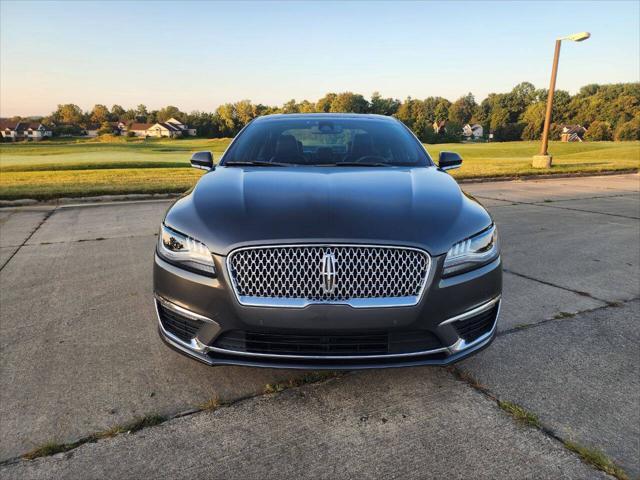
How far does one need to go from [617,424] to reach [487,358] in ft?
2.53

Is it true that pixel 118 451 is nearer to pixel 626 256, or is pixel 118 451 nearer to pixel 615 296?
pixel 615 296

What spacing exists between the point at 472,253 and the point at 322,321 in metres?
0.88

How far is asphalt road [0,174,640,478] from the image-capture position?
6.35 ft

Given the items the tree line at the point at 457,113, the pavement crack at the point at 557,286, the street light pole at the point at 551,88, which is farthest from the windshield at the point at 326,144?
the tree line at the point at 457,113

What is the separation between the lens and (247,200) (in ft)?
7.99

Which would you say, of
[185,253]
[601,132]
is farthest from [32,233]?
[601,132]

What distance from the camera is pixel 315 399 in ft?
7.84

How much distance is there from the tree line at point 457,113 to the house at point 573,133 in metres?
1.22

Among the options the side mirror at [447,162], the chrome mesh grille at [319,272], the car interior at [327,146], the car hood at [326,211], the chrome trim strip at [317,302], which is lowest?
the chrome trim strip at [317,302]

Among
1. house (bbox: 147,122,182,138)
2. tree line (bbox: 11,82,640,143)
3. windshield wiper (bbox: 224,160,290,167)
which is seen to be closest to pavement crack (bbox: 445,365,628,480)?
windshield wiper (bbox: 224,160,290,167)

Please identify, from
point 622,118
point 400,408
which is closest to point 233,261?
point 400,408

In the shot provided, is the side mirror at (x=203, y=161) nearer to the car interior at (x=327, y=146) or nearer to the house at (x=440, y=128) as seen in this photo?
the car interior at (x=327, y=146)

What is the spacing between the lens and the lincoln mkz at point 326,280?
2031 millimetres

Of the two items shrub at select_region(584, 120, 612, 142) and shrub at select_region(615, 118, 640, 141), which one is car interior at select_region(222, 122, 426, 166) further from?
shrub at select_region(584, 120, 612, 142)
